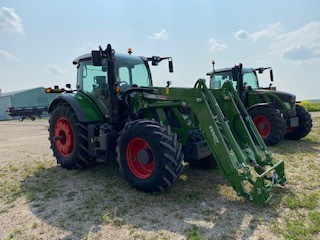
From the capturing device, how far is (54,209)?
456 centimetres

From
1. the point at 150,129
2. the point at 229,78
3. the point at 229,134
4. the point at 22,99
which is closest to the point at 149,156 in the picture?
the point at 150,129

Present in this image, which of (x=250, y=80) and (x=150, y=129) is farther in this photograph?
(x=250, y=80)

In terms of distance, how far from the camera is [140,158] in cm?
492

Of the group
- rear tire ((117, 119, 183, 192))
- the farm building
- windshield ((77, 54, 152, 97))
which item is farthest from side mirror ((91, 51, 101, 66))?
the farm building

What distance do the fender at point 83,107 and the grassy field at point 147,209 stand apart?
1157mm

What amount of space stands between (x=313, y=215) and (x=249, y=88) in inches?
290

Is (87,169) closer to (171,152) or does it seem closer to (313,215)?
(171,152)

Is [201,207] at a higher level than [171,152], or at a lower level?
lower

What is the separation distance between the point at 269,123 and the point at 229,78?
2.49 m

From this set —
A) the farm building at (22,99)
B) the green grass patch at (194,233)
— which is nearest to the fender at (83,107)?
the green grass patch at (194,233)

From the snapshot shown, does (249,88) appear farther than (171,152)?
Yes

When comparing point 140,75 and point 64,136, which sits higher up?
point 140,75

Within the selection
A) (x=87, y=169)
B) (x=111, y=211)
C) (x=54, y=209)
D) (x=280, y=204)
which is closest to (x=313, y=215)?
(x=280, y=204)

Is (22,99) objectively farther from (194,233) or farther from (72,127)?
(194,233)
